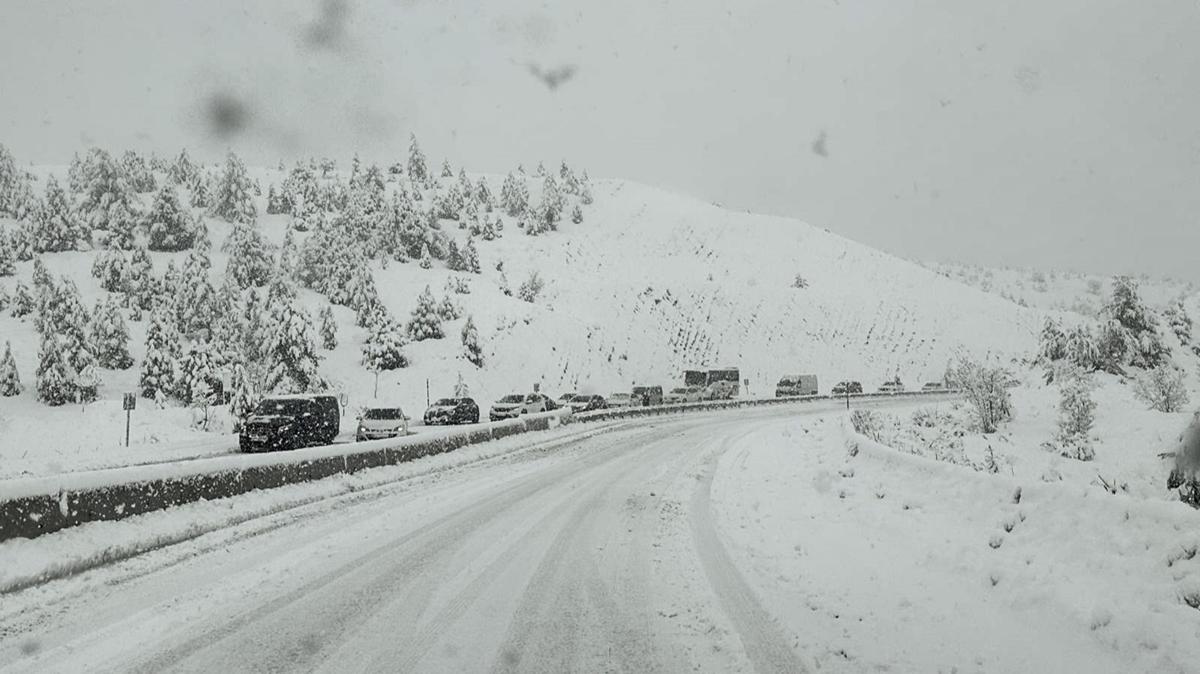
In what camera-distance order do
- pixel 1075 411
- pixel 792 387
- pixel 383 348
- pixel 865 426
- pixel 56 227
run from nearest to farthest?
pixel 865 426, pixel 1075 411, pixel 383 348, pixel 792 387, pixel 56 227

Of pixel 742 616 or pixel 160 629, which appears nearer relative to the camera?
pixel 160 629

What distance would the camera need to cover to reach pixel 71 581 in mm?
7324

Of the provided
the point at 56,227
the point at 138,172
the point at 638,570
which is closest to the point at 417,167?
the point at 138,172

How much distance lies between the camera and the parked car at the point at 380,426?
28203 mm

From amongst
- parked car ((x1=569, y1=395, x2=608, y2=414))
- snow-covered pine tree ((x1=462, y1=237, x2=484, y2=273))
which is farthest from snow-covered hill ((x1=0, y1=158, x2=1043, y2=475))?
parked car ((x1=569, y1=395, x2=608, y2=414))

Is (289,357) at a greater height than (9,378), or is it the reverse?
(289,357)

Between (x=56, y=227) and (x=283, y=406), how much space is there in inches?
2975

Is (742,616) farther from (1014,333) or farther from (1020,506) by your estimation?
(1014,333)

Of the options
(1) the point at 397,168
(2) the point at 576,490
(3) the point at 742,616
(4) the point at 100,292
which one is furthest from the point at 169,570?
(1) the point at 397,168

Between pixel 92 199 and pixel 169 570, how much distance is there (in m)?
98.5

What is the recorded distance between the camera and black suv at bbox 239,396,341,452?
22.4 metres

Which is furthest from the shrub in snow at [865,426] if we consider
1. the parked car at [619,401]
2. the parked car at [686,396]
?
the parked car at [686,396]

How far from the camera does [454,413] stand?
35875mm

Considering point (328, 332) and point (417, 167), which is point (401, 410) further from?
point (417, 167)
